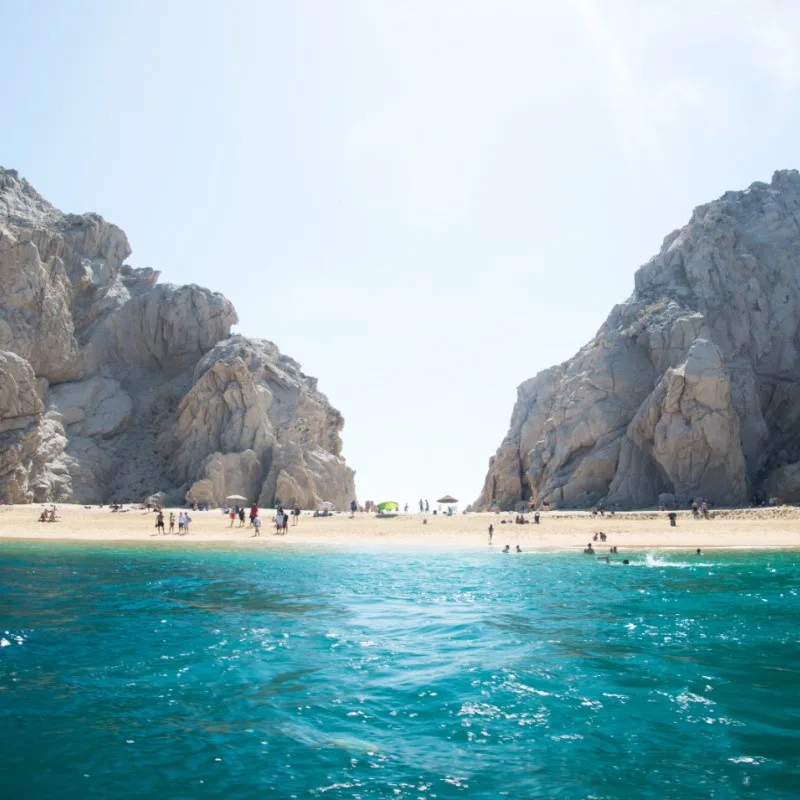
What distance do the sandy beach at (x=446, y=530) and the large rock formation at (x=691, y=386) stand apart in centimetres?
924

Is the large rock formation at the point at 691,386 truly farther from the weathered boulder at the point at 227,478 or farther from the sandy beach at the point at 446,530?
the weathered boulder at the point at 227,478

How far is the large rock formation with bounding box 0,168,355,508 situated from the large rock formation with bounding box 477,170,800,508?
72.1 ft

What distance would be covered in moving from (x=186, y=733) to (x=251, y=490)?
49754mm

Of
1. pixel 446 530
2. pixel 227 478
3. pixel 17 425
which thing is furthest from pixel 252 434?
pixel 446 530

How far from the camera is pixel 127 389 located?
6638 cm

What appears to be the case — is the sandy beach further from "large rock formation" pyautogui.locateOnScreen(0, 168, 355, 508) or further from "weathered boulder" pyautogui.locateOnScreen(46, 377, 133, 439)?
"weathered boulder" pyautogui.locateOnScreen(46, 377, 133, 439)

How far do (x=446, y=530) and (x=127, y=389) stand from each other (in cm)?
3896

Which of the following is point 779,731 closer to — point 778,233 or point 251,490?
point 251,490

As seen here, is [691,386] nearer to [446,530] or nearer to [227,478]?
[446,530]

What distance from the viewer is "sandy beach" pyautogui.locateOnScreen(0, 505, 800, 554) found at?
37.4 m

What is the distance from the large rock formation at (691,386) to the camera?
53125 millimetres

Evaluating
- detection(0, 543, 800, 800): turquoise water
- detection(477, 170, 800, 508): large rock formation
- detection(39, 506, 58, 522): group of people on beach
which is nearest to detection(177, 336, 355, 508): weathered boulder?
detection(39, 506, 58, 522): group of people on beach

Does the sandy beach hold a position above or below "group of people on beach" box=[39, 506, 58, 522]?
below

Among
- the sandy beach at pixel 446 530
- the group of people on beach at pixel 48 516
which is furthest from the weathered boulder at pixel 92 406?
the group of people on beach at pixel 48 516
